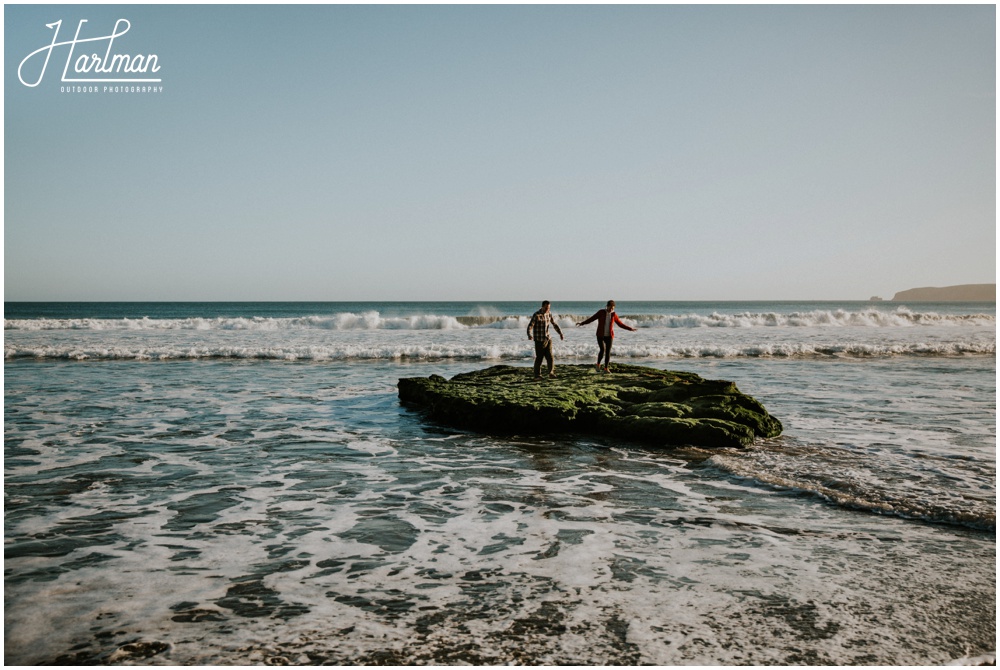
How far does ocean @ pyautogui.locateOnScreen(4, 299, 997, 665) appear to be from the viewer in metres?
4.25

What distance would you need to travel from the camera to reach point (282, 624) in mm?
4434

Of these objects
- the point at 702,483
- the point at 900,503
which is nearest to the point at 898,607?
the point at 900,503

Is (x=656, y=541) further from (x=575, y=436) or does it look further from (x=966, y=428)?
(x=966, y=428)

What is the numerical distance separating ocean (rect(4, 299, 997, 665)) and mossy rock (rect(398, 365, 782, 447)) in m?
0.44

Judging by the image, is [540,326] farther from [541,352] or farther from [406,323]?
[406,323]

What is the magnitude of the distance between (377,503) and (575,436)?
443 centimetres

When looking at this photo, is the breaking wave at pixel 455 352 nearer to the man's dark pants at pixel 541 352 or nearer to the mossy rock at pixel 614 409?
the man's dark pants at pixel 541 352

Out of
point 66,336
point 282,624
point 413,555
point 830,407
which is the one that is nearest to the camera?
point 282,624

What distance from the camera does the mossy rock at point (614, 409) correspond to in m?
10.3

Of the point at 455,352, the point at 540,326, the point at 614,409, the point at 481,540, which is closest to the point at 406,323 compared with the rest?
the point at 455,352

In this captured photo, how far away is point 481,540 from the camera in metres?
6.06

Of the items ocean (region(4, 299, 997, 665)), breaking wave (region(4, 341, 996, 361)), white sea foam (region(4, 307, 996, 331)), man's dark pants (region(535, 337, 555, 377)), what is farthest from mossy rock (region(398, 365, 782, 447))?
white sea foam (region(4, 307, 996, 331))

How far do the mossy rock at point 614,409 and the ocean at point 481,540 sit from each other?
44 cm

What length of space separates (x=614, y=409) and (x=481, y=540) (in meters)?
5.82
